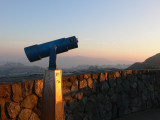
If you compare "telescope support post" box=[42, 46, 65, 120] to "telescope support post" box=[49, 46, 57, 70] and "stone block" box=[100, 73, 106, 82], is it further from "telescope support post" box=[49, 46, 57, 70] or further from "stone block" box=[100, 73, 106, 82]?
"stone block" box=[100, 73, 106, 82]

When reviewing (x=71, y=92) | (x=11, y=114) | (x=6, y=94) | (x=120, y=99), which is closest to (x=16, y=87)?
(x=6, y=94)

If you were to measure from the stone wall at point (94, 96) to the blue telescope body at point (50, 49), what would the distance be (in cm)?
88

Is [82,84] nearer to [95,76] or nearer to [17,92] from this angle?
[95,76]

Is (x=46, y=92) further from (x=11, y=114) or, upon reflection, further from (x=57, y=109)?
(x=11, y=114)

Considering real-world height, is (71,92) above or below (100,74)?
below

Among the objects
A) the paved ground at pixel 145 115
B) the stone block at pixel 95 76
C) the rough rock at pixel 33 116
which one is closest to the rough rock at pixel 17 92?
the rough rock at pixel 33 116

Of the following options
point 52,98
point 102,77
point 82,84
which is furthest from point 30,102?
point 102,77

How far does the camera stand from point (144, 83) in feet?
20.8

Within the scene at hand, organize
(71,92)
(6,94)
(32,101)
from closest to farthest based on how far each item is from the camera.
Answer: (6,94) < (32,101) < (71,92)

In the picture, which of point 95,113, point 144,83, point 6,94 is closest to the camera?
point 6,94

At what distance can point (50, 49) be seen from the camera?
2516mm

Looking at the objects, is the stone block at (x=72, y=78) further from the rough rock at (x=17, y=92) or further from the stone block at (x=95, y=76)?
the rough rock at (x=17, y=92)

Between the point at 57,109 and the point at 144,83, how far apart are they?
4.98 meters

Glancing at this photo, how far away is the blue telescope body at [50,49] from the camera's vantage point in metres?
2.51
